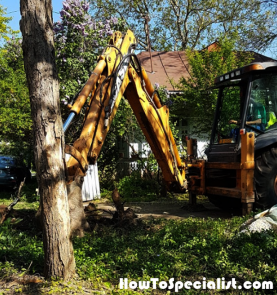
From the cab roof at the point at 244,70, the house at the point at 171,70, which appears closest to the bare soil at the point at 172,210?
the cab roof at the point at 244,70

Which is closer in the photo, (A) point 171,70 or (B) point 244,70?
(B) point 244,70

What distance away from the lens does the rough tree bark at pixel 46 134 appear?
382 centimetres

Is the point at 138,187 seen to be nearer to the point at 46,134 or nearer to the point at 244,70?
the point at 244,70

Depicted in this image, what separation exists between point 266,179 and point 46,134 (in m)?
4.76

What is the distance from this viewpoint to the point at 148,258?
176 inches

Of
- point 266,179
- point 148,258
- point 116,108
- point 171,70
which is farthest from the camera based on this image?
point 171,70

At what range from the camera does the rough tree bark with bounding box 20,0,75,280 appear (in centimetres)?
382

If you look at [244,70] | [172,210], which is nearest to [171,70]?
[172,210]

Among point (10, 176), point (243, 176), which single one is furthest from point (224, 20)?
point (243, 176)

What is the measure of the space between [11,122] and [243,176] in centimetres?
784

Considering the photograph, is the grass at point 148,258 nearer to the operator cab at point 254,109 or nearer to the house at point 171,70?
the operator cab at point 254,109

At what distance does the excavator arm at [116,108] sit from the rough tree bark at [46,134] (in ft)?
1.93

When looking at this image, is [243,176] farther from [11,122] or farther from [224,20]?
[224,20]

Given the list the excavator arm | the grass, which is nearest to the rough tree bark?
the grass
